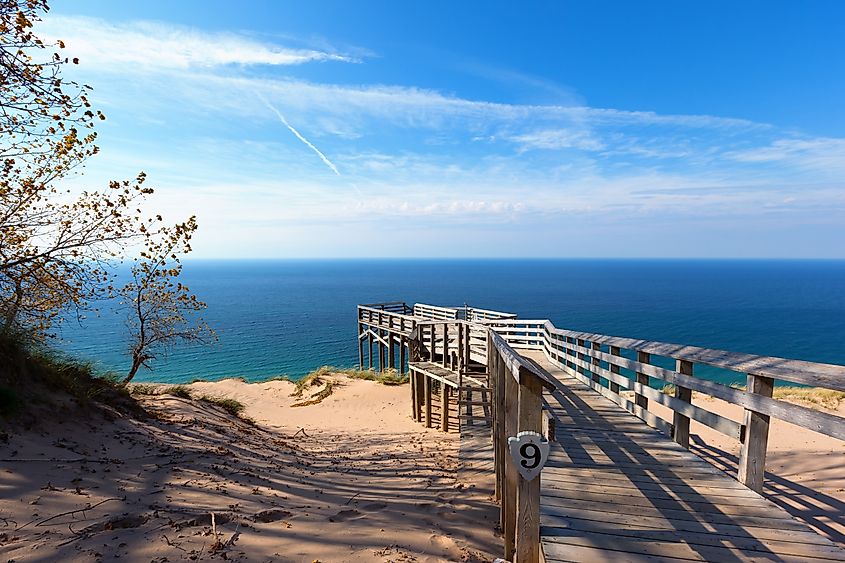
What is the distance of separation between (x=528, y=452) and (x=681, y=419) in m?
3.62

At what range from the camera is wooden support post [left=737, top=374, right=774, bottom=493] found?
3.87 meters

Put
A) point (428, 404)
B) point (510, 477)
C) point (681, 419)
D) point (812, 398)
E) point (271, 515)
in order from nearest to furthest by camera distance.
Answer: point (510, 477) < point (271, 515) < point (681, 419) < point (428, 404) < point (812, 398)

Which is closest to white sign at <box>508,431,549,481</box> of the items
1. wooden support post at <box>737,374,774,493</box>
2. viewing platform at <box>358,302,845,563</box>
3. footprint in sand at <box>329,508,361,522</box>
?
viewing platform at <box>358,302,845,563</box>

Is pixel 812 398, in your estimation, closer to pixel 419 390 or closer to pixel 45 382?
pixel 419 390

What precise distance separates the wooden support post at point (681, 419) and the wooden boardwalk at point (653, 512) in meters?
0.21

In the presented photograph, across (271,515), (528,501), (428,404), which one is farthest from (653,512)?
(428,404)

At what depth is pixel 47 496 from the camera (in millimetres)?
4285

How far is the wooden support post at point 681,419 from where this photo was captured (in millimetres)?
5152

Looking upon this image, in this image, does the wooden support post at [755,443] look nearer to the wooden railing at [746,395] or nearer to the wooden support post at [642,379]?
the wooden railing at [746,395]

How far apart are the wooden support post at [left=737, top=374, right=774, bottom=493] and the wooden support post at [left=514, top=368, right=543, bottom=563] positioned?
2267 mm

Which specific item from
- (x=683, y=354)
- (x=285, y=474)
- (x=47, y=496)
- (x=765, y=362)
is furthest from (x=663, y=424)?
(x=47, y=496)

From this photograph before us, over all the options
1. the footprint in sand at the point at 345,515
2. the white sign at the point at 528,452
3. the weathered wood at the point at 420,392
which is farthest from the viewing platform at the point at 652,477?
the weathered wood at the point at 420,392

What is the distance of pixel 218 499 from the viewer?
16.4 feet

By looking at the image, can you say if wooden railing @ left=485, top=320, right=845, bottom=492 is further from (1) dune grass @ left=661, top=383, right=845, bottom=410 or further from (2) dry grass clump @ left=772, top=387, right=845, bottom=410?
(2) dry grass clump @ left=772, top=387, right=845, bottom=410
